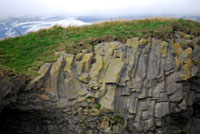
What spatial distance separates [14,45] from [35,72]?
16.9 ft

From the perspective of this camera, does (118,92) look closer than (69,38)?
Yes

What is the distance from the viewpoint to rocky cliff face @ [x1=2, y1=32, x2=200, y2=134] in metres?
11.6

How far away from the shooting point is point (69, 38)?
1556 cm

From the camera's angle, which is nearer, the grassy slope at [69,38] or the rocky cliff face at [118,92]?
the rocky cliff face at [118,92]

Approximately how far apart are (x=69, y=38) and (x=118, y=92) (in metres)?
6.46

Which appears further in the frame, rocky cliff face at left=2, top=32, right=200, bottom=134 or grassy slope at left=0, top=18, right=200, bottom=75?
grassy slope at left=0, top=18, right=200, bottom=75

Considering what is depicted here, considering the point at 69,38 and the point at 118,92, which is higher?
the point at 69,38

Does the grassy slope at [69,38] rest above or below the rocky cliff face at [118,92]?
above

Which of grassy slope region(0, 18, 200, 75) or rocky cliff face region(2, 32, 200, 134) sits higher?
grassy slope region(0, 18, 200, 75)

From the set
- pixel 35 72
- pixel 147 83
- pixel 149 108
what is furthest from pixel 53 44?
pixel 149 108

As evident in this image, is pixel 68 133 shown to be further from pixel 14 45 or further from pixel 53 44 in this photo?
pixel 14 45

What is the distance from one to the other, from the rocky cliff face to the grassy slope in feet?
2.89

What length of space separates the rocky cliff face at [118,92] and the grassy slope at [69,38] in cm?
88

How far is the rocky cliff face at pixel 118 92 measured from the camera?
458 inches
